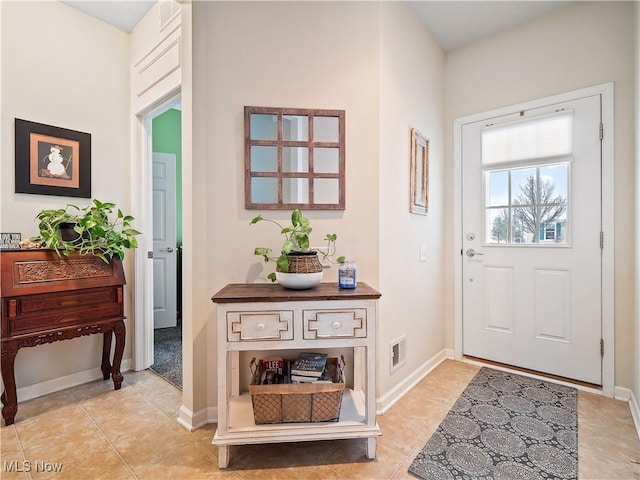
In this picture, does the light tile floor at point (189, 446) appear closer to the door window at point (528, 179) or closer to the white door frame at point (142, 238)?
the white door frame at point (142, 238)

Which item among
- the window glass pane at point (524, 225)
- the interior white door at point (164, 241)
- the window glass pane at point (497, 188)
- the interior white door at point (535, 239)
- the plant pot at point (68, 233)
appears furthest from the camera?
the interior white door at point (164, 241)

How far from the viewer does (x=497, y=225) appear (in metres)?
2.52

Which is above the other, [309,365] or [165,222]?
[165,222]

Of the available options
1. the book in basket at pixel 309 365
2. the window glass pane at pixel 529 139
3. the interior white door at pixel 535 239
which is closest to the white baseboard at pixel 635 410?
the interior white door at pixel 535 239

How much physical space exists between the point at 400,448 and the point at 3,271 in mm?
2376

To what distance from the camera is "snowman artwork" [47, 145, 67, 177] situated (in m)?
2.15

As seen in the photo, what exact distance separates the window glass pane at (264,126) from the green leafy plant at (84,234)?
1136mm

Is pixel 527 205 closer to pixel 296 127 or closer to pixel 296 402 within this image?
pixel 296 127

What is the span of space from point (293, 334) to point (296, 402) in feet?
1.11

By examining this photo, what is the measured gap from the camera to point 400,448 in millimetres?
1562

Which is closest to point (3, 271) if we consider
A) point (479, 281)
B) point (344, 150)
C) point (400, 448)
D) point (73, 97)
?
point (73, 97)

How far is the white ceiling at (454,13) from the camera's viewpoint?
219 cm

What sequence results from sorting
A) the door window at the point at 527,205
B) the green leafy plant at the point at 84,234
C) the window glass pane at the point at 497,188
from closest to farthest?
the green leafy plant at the point at 84,234
the door window at the point at 527,205
the window glass pane at the point at 497,188

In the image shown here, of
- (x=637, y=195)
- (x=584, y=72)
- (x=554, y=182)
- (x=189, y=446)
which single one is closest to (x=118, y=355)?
(x=189, y=446)
